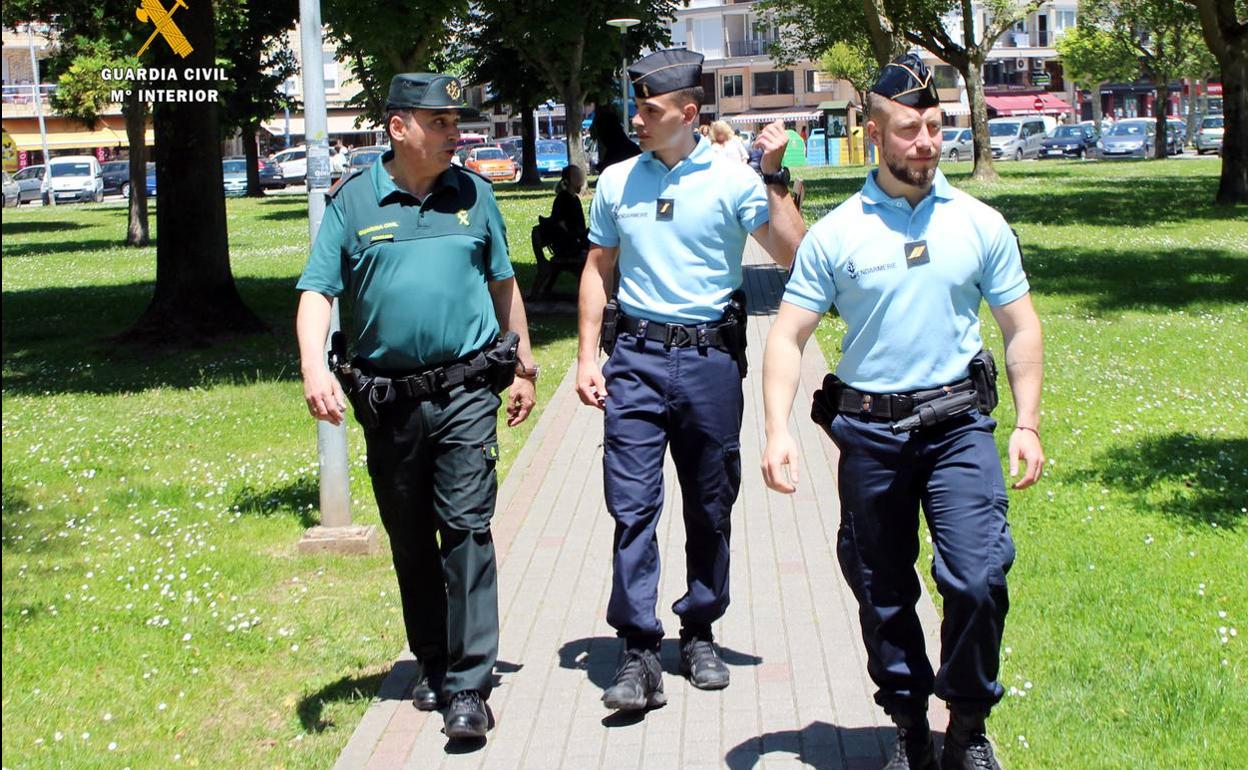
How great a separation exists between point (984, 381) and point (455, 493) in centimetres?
168

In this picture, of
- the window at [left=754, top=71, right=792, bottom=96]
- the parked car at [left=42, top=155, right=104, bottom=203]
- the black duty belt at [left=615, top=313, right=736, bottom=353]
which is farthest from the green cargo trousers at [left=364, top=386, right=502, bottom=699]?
the window at [left=754, top=71, right=792, bottom=96]

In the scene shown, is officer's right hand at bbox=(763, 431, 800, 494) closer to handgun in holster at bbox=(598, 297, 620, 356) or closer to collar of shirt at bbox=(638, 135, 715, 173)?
handgun in holster at bbox=(598, 297, 620, 356)

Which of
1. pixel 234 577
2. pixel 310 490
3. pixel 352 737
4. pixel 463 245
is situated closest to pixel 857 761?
pixel 352 737

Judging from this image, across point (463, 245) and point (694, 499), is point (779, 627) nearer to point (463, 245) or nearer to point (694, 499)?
point (694, 499)

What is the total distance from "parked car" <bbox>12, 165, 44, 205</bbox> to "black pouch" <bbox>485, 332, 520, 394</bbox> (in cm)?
5699

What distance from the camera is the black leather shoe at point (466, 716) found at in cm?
475

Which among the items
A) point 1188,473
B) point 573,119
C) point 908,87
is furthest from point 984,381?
point 573,119

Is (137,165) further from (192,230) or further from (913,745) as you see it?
(913,745)

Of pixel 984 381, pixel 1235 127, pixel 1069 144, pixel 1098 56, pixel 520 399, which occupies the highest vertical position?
pixel 1098 56

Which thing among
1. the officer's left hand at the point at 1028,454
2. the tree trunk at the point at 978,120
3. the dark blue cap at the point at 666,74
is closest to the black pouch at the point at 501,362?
the dark blue cap at the point at 666,74

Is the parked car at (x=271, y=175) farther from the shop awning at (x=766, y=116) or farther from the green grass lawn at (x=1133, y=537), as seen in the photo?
the green grass lawn at (x=1133, y=537)

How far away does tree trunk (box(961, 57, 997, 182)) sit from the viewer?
3959 centimetres

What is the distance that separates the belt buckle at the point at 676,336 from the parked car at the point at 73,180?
186 ft

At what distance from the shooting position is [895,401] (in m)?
4.20
